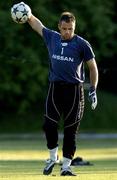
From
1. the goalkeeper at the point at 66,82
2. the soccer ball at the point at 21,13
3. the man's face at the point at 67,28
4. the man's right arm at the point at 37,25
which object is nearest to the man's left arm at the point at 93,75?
the goalkeeper at the point at 66,82

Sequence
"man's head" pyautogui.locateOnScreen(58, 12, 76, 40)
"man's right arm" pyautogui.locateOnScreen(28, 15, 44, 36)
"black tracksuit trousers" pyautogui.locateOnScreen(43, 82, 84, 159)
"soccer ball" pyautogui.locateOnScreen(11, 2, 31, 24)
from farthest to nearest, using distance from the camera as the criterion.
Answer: "soccer ball" pyautogui.locateOnScreen(11, 2, 31, 24) < "man's right arm" pyautogui.locateOnScreen(28, 15, 44, 36) < "black tracksuit trousers" pyautogui.locateOnScreen(43, 82, 84, 159) < "man's head" pyautogui.locateOnScreen(58, 12, 76, 40)

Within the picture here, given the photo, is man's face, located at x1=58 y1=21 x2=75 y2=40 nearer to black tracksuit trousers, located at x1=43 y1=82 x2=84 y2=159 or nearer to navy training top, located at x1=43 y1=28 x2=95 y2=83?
navy training top, located at x1=43 y1=28 x2=95 y2=83

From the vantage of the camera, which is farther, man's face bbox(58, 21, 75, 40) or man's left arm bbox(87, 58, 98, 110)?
man's left arm bbox(87, 58, 98, 110)

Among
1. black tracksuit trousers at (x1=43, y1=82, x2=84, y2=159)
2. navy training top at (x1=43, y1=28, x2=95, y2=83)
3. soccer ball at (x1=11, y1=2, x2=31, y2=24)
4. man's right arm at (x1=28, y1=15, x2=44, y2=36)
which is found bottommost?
black tracksuit trousers at (x1=43, y1=82, x2=84, y2=159)

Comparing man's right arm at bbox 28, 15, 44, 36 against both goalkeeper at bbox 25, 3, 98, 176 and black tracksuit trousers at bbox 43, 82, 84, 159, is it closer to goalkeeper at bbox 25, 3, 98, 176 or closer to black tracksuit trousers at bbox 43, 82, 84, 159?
goalkeeper at bbox 25, 3, 98, 176

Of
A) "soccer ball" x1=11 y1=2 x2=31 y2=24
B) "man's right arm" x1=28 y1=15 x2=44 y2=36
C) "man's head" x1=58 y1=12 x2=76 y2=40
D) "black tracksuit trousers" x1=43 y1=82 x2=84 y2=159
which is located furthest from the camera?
"soccer ball" x1=11 y1=2 x2=31 y2=24

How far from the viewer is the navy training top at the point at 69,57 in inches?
515

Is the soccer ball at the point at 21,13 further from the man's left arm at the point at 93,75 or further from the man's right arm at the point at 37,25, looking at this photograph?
the man's left arm at the point at 93,75

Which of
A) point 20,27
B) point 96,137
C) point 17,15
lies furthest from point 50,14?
point 17,15

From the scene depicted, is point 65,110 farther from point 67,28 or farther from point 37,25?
point 37,25

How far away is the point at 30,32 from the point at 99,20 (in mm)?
3167

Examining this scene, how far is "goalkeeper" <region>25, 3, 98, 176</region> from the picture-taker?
13070 millimetres

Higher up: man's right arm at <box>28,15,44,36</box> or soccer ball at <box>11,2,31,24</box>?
soccer ball at <box>11,2,31,24</box>

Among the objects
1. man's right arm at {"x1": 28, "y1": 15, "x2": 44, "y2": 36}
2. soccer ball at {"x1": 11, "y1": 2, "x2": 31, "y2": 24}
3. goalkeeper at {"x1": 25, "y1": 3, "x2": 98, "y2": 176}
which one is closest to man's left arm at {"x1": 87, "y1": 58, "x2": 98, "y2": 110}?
goalkeeper at {"x1": 25, "y1": 3, "x2": 98, "y2": 176}
